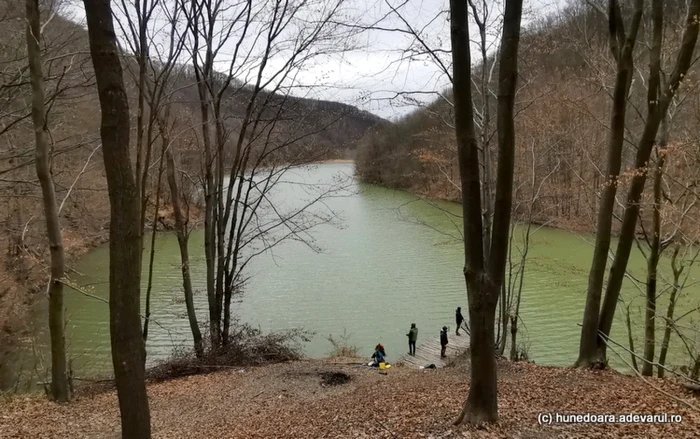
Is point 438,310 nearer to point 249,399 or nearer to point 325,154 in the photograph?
point 325,154

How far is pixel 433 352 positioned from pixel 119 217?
418 inches

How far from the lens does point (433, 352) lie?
41.0 feet

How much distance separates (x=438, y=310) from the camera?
52.4 ft

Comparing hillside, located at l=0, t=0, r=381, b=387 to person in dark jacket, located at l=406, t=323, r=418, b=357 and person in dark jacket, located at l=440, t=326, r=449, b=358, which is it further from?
person in dark jacket, located at l=440, t=326, r=449, b=358

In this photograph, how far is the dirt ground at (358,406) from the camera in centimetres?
441

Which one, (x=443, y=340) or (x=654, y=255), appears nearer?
(x=654, y=255)

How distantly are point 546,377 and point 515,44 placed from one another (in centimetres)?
505

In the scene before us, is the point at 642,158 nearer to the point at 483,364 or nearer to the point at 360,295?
the point at 483,364

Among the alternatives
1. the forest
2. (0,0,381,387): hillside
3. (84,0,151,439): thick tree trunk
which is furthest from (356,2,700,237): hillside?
(84,0,151,439): thick tree trunk

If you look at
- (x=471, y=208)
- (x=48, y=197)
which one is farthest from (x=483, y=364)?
(x=48, y=197)

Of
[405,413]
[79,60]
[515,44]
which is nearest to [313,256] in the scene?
[79,60]

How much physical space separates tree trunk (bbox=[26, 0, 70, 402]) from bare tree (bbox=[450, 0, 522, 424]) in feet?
20.0

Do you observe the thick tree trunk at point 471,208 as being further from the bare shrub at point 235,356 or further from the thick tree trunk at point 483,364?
the bare shrub at point 235,356

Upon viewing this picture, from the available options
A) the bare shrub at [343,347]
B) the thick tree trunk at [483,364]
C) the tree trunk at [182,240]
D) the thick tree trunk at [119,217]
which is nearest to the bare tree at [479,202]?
the thick tree trunk at [483,364]
